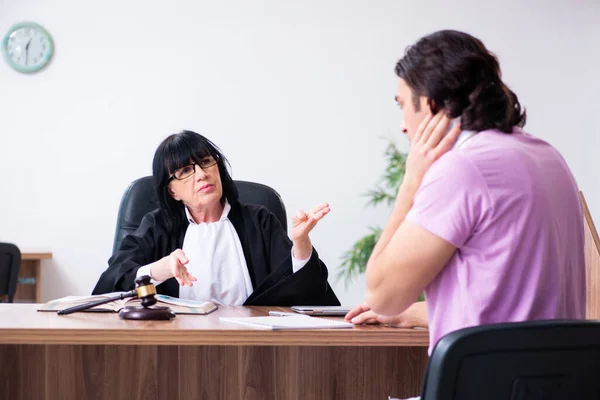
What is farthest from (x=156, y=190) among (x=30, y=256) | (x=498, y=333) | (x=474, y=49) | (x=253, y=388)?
(x=30, y=256)

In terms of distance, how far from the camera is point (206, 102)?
4.75 m

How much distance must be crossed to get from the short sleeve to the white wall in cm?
356

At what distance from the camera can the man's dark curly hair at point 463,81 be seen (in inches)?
53.6

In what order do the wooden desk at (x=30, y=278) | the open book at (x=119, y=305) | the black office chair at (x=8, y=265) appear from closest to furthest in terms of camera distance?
the open book at (x=119, y=305), the black office chair at (x=8, y=265), the wooden desk at (x=30, y=278)

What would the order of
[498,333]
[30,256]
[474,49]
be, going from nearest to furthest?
[498,333] → [474,49] → [30,256]

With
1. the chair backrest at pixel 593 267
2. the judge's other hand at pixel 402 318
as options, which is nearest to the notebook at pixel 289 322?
the judge's other hand at pixel 402 318

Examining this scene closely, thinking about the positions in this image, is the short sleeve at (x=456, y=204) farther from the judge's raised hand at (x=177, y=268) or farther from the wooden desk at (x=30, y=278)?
the wooden desk at (x=30, y=278)

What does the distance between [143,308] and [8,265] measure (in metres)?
1.69

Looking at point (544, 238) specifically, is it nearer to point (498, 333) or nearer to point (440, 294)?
point (440, 294)

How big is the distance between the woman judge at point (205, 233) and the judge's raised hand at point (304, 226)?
4.8 inches

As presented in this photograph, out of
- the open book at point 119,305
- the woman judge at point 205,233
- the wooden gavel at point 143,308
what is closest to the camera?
the wooden gavel at point 143,308

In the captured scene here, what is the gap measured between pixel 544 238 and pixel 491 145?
0.57 feet

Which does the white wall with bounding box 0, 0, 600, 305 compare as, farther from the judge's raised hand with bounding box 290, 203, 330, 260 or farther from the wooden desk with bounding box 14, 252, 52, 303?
the judge's raised hand with bounding box 290, 203, 330, 260

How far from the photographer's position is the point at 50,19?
15.3 ft
